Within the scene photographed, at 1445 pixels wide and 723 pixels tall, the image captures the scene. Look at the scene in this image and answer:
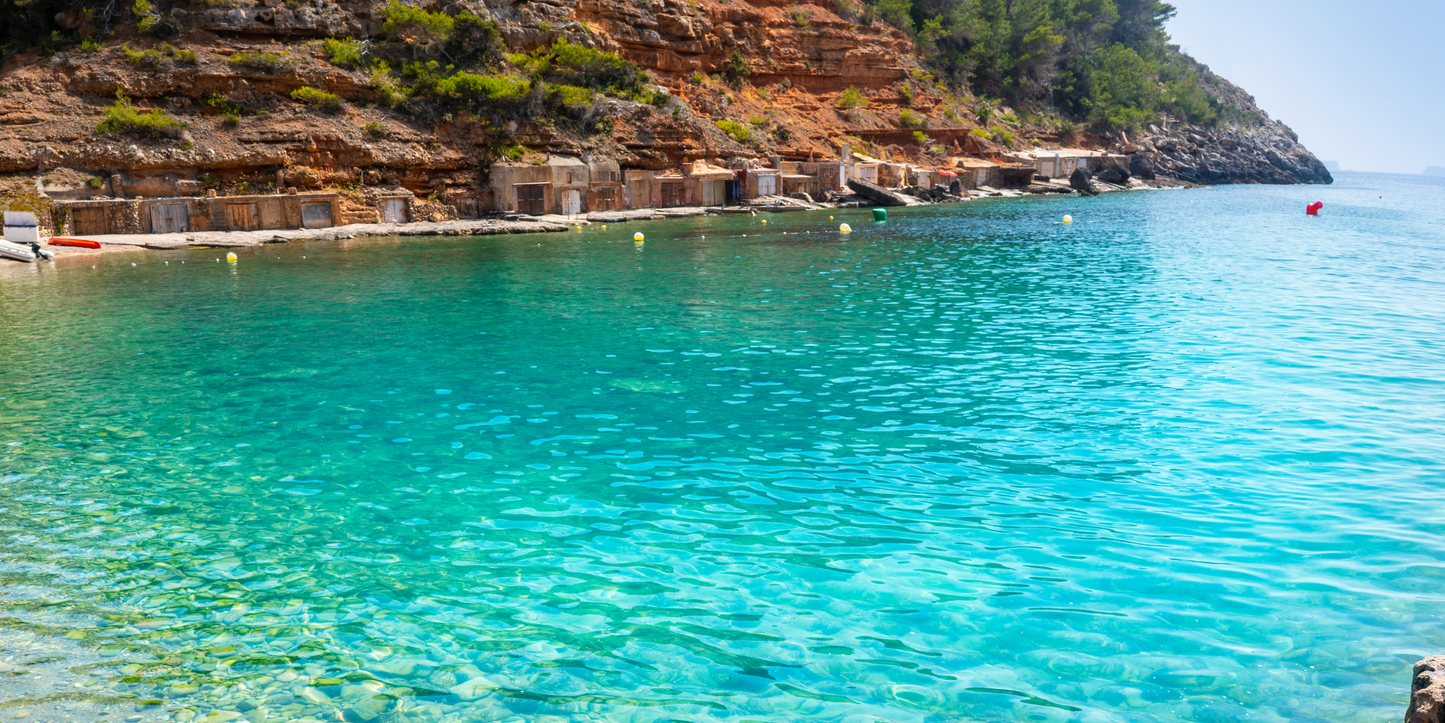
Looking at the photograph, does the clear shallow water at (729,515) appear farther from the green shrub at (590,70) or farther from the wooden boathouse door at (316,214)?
the green shrub at (590,70)

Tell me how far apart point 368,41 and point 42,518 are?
43405 mm

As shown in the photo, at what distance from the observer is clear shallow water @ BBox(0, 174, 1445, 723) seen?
5.64 meters

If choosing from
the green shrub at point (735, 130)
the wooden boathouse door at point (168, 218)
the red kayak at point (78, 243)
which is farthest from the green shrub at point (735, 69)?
the red kayak at point (78, 243)

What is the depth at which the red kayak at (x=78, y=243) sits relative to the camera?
31.6m

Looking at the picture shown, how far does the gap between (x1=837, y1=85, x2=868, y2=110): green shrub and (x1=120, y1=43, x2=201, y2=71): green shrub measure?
43.9 meters

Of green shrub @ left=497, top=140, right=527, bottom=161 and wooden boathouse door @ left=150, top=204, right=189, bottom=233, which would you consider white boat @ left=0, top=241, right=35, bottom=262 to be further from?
green shrub @ left=497, top=140, right=527, bottom=161

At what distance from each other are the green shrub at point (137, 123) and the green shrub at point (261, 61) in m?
4.44

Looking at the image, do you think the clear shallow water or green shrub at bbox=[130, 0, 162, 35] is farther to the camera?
green shrub at bbox=[130, 0, 162, 35]

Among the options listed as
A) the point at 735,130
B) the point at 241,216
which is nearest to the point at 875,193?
the point at 735,130

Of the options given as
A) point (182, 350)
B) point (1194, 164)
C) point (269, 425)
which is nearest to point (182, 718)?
point (269, 425)

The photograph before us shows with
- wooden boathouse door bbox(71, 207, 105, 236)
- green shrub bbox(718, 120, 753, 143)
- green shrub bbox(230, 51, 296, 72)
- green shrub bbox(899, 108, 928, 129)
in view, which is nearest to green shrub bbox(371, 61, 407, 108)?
green shrub bbox(230, 51, 296, 72)

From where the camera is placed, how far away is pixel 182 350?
51.6ft

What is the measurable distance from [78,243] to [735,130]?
121ft

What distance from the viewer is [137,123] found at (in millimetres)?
37312
